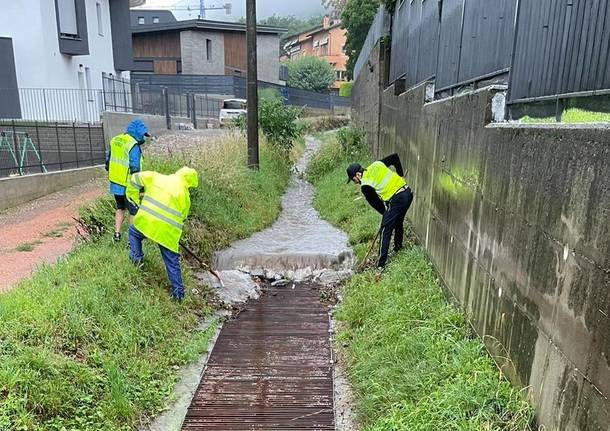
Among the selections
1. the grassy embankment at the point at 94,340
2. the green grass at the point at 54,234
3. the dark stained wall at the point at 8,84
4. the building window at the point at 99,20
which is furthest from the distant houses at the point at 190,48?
the grassy embankment at the point at 94,340

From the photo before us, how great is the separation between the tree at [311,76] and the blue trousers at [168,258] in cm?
4495

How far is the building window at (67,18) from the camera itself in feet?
59.2

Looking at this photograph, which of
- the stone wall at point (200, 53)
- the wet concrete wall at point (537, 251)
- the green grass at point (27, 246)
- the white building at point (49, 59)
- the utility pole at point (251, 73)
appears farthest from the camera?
the stone wall at point (200, 53)

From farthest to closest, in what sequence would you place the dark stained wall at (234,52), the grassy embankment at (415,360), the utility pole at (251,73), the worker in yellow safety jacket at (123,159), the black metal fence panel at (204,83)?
the dark stained wall at (234,52) < the black metal fence panel at (204,83) < the utility pole at (251,73) < the worker in yellow safety jacket at (123,159) < the grassy embankment at (415,360)

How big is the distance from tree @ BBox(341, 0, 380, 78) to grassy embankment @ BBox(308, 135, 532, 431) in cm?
3165

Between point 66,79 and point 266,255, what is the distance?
50.7 feet

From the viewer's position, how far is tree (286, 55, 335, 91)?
160 feet

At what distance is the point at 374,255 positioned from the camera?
684 centimetres

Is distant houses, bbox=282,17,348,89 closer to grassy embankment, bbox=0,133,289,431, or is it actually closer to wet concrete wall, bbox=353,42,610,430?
grassy embankment, bbox=0,133,289,431

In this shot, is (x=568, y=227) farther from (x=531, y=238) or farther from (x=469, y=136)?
(x=469, y=136)

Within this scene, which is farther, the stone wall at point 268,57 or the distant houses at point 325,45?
the distant houses at point 325,45

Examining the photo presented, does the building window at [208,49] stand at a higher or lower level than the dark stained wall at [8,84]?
higher

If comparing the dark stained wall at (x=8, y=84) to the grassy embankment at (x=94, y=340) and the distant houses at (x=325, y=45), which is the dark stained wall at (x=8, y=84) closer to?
the grassy embankment at (x=94, y=340)

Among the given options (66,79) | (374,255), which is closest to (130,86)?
(66,79)
